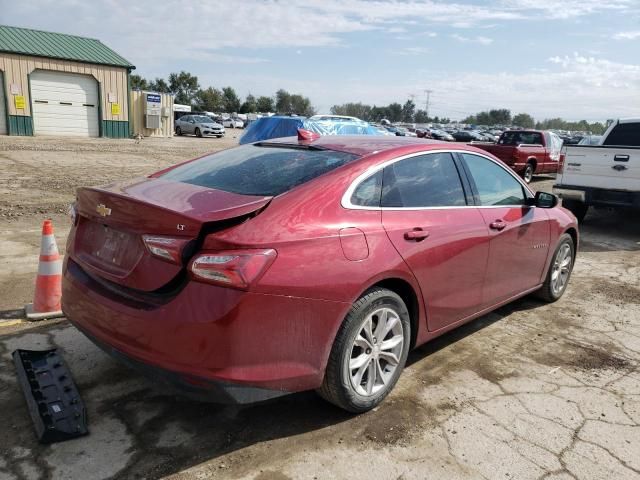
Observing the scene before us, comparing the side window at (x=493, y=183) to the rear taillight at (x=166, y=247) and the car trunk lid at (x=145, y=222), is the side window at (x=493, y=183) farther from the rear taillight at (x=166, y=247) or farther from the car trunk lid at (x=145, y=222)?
the rear taillight at (x=166, y=247)

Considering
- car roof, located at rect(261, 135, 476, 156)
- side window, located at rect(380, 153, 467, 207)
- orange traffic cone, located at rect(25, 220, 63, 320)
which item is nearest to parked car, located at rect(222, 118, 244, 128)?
orange traffic cone, located at rect(25, 220, 63, 320)

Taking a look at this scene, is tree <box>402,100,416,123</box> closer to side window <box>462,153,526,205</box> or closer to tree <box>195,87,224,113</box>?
tree <box>195,87,224,113</box>

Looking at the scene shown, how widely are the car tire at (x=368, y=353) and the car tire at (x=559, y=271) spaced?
7.96 feet

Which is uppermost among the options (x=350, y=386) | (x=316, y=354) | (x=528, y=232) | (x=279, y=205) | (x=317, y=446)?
(x=279, y=205)

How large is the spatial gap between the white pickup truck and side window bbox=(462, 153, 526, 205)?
4.81m

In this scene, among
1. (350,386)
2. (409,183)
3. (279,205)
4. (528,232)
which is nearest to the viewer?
(279,205)

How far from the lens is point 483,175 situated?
13.5ft

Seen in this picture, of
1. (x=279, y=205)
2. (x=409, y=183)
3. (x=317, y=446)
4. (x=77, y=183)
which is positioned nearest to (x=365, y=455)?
(x=317, y=446)

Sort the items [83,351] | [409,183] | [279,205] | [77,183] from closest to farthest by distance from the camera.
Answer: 1. [279,205]
2. [409,183]
3. [83,351]
4. [77,183]

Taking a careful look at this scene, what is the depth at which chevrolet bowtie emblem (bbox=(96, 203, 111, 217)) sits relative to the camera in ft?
9.39

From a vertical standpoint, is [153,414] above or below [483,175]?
below

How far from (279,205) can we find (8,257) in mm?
4477

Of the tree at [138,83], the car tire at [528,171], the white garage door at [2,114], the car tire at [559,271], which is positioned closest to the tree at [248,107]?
the tree at [138,83]

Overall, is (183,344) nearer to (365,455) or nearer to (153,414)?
(153,414)
